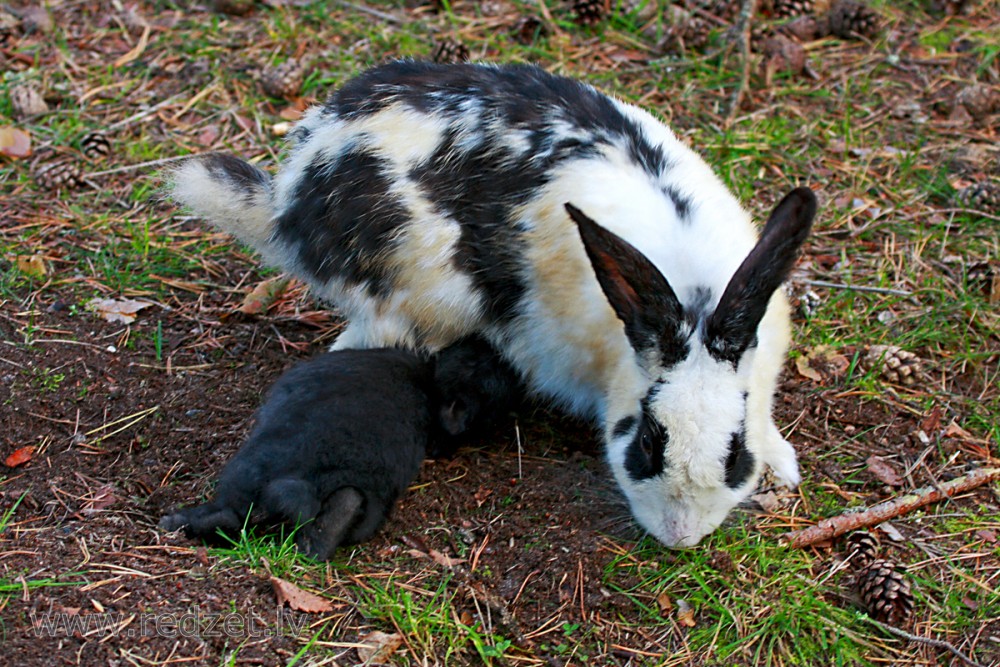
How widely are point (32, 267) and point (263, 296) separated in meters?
0.98

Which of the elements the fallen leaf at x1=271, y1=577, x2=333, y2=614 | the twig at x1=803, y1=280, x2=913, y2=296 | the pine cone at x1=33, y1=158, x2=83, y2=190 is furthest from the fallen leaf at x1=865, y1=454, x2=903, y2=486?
the pine cone at x1=33, y1=158, x2=83, y2=190

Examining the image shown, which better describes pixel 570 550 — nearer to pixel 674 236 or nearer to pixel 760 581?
pixel 760 581

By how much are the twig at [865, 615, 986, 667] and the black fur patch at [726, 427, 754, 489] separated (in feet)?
1.84

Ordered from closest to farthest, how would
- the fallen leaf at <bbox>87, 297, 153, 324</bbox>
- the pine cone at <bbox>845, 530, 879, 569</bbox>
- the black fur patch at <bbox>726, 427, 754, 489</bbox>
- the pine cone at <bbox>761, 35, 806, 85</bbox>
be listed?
the black fur patch at <bbox>726, 427, 754, 489</bbox>, the pine cone at <bbox>845, 530, 879, 569</bbox>, the fallen leaf at <bbox>87, 297, 153, 324</bbox>, the pine cone at <bbox>761, 35, 806, 85</bbox>

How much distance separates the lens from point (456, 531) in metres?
3.57

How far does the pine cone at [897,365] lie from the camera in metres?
4.23

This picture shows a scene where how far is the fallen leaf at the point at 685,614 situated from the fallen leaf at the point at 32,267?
3001mm

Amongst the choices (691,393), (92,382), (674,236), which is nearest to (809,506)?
(691,393)

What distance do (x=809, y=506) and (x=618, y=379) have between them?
84 cm

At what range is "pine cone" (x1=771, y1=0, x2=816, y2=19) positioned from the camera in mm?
6113

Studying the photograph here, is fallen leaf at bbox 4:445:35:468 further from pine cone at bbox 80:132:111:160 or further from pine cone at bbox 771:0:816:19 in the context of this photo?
pine cone at bbox 771:0:816:19

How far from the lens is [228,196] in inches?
169

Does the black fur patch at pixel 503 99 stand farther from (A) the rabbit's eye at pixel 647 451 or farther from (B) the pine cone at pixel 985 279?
(B) the pine cone at pixel 985 279

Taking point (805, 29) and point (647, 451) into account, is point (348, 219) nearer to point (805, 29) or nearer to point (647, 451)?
point (647, 451)
